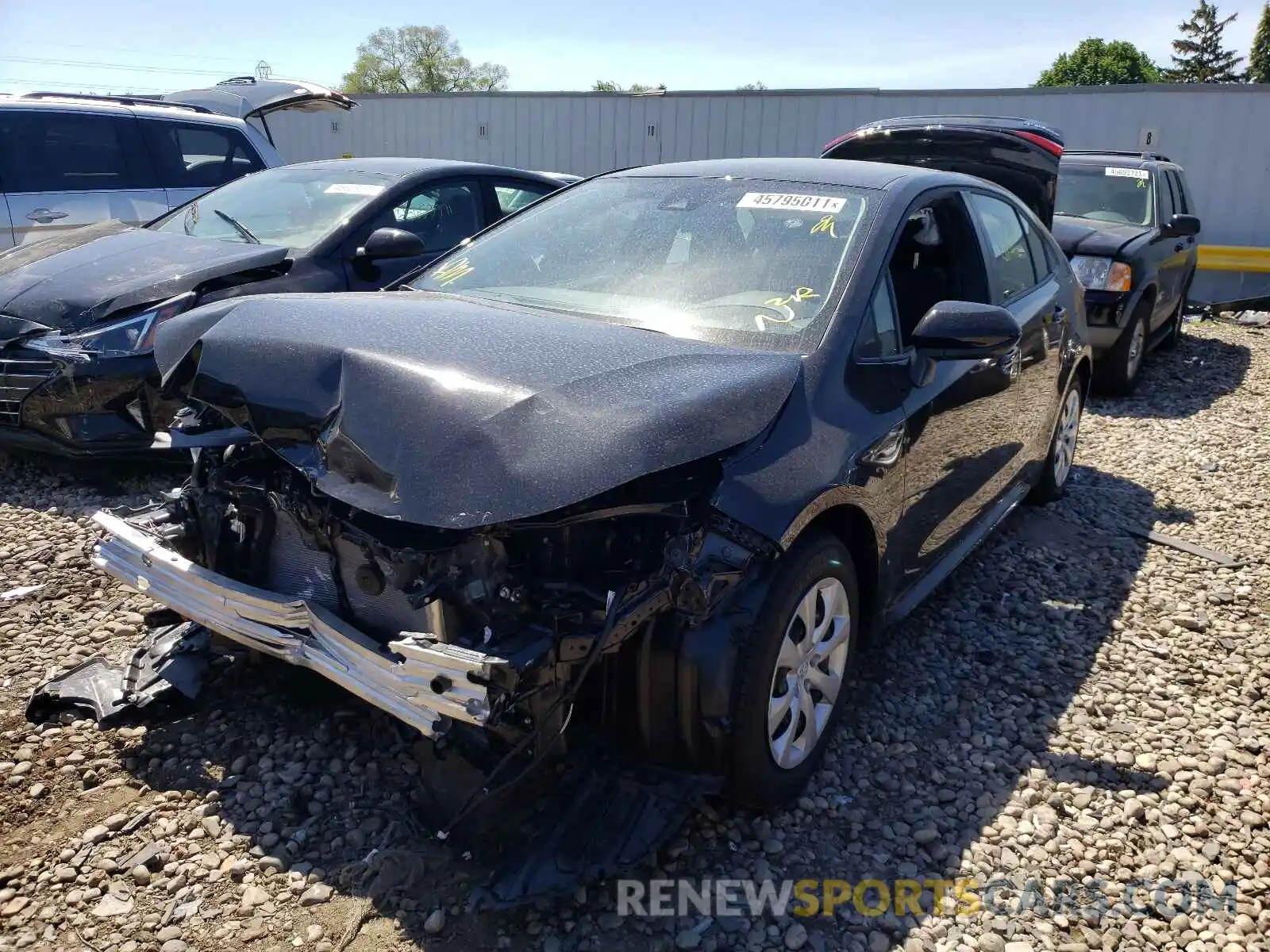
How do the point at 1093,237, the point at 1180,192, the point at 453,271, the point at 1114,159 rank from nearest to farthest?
the point at 453,271 → the point at 1093,237 → the point at 1114,159 → the point at 1180,192

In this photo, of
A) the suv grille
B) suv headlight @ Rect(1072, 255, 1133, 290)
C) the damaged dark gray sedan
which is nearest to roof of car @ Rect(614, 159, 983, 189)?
the damaged dark gray sedan

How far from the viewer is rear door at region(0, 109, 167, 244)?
22.3 feet

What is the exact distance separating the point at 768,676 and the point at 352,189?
450 centimetres

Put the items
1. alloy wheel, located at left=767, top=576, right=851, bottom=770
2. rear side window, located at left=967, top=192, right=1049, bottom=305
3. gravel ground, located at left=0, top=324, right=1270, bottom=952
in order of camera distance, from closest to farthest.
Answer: gravel ground, located at left=0, top=324, right=1270, bottom=952 → alloy wheel, located at left=767, top=576, right=851, bottom=770 → rear side window, located at left=967, top=192, right=1049, bottom=305

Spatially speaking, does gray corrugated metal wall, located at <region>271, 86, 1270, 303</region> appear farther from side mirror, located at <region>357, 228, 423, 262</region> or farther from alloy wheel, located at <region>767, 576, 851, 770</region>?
alloy wheel, located at <region>767, 576, 851, 770</region>

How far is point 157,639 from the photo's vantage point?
3219 millimetres

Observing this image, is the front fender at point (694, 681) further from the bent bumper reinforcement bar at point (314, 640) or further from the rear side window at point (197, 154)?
the rear side window at point (197, 154)

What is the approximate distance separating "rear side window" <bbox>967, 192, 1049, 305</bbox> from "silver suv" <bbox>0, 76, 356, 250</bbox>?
19.6ft

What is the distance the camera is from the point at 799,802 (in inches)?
109

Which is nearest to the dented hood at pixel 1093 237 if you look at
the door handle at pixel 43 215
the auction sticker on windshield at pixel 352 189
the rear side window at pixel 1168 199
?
the rear side window at pixel 1168 199

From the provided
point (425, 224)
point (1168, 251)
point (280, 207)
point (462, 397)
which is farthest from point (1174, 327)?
point (462, 397)

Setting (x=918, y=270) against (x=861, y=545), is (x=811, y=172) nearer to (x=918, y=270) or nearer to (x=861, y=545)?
(x=918, y=270)

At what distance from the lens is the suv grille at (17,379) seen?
4.66 metres

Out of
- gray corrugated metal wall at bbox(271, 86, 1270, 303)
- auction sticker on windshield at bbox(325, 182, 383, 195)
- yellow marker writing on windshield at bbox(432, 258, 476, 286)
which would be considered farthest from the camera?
gray corrugated metal wall at bbox(271, 86, 1270, 303)
